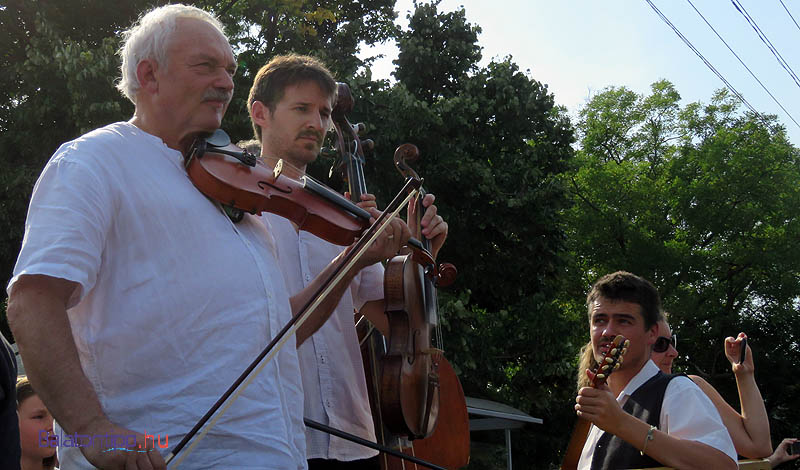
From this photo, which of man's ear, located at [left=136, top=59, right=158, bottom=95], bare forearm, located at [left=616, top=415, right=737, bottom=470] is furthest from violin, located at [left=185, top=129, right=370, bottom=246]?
bare forearm, located at [left=616, top=415, right=737, bottom=470]

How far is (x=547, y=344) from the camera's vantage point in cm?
1399

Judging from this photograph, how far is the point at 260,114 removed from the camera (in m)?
3.15

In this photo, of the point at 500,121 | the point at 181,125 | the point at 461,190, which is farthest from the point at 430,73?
the point at 181,125

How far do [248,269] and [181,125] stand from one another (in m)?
0.46

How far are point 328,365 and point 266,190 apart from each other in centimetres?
73

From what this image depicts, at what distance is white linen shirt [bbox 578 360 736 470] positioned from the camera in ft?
9.53

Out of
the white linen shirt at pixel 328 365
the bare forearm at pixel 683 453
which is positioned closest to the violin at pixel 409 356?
the white linen shirt at pixel 328 365

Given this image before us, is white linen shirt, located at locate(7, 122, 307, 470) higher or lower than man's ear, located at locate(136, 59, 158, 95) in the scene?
lower

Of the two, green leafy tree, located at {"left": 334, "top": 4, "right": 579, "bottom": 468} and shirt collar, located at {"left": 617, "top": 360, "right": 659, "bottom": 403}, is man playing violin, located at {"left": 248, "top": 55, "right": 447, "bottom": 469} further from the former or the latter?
green leafy tree, located at {"left": 334, "top": 4, "right": 579, "bottom": 468}

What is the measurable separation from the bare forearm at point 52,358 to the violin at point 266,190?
52 cm

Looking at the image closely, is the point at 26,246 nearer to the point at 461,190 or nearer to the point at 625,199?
the point at 461,190

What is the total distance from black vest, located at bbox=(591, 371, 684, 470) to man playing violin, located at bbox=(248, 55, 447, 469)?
87cm

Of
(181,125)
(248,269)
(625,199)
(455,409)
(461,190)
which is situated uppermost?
(625,199)

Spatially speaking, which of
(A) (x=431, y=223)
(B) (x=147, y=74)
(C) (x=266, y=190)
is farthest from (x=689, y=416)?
(B) (x=147, y=74)
